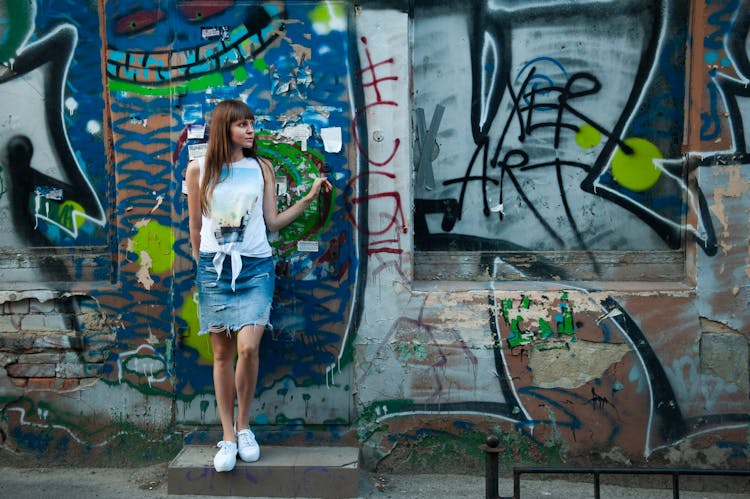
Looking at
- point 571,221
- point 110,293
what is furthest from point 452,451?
point 110,293

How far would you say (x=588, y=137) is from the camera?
4555mm

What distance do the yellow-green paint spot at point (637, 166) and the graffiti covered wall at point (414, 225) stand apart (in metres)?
0.01

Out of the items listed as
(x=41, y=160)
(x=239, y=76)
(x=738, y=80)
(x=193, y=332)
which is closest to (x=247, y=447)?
(x=193, y=332)

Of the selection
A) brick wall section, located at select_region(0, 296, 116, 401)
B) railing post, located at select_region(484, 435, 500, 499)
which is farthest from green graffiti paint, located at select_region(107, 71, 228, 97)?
railing post, located at select_region(484, 435, 500, 499)

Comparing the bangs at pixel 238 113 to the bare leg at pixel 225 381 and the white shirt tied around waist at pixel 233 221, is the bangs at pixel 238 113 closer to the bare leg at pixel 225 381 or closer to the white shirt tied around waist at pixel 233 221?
the white shirt tied around waist at pixel 233 221

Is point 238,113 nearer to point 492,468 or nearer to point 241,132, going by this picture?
point 241,132

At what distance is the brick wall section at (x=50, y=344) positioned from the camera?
450cm

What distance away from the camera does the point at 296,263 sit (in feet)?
14.3

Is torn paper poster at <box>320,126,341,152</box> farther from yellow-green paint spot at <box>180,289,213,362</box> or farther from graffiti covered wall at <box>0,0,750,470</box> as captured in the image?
yellow-green paint spot at <box>180,289,213,362</box>

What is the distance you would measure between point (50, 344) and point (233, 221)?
1.51 metres

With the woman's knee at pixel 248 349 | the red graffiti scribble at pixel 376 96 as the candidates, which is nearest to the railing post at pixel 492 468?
the woman's knee at pixel 248 349

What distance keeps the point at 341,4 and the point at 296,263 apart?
57.2 inches

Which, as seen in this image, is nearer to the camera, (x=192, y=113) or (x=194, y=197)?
(x=194, y=197)

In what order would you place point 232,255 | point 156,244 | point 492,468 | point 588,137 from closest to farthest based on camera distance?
point 492,468 < point 232,255 < point 156,244 < point 588,137
